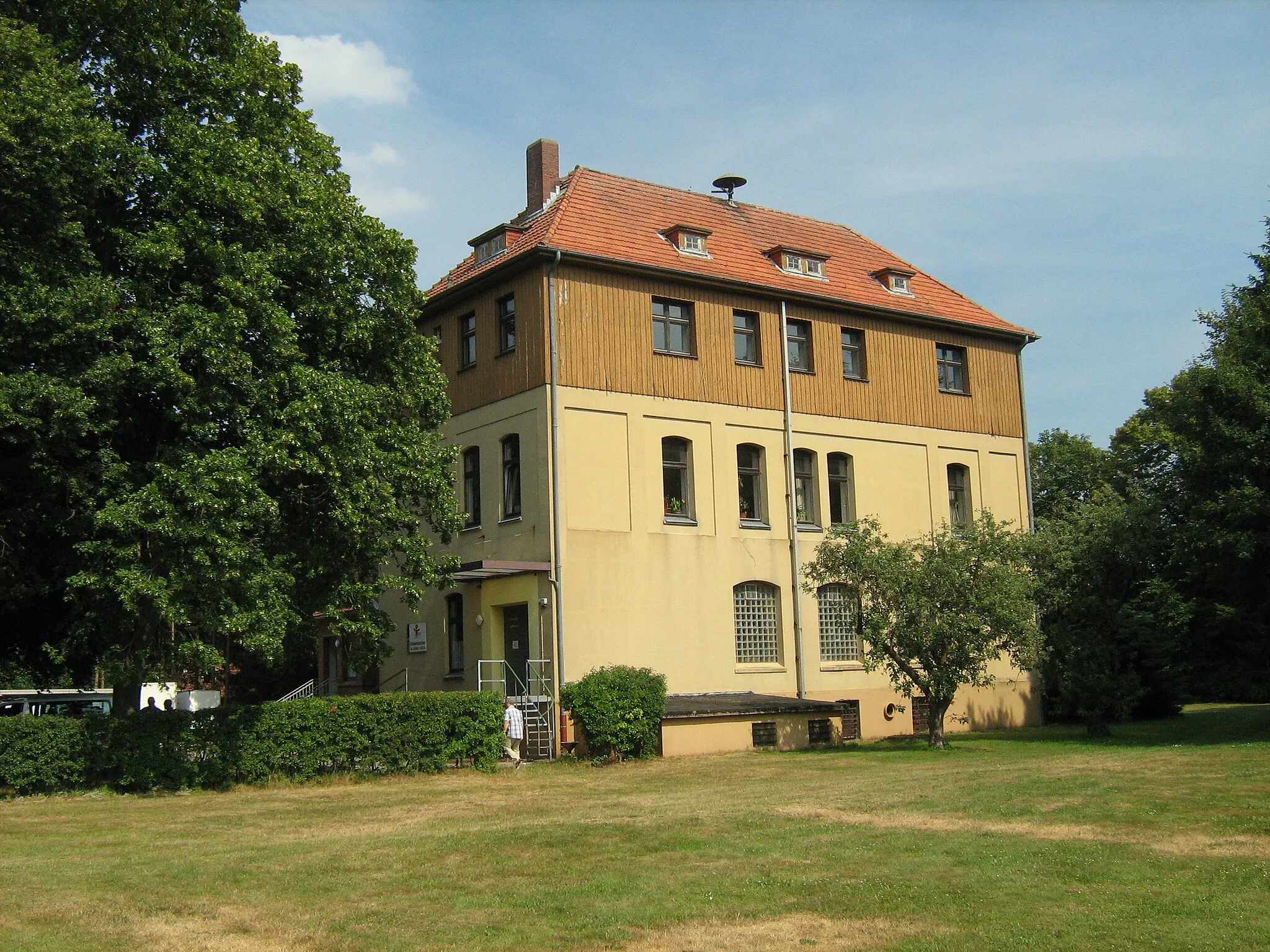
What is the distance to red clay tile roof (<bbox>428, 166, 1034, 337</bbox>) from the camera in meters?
29.4

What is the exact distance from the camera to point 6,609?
72.3 feet

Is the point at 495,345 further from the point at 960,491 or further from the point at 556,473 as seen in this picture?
the point at 960,491

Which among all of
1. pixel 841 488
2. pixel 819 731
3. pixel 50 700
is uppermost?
pixel 841 488

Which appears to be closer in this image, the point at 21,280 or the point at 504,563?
the point at 21,280

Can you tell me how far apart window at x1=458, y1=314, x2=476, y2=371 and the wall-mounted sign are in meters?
6.48

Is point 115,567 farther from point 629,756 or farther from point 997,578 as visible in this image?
point 997,578

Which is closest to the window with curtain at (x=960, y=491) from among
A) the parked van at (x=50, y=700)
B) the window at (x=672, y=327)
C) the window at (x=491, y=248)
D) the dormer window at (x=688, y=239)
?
the window at (x=672, y=327)

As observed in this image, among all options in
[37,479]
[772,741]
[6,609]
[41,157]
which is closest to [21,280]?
[41,157]

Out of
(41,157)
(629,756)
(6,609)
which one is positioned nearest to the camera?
(41,157)

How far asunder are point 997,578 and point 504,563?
32.7ft

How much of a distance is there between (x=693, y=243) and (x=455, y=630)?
36.1 feet

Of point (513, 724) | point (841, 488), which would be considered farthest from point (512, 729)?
point (841, 488)

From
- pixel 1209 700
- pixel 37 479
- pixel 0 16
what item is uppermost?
pixel 0 16

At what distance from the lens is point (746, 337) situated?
1221 inches
